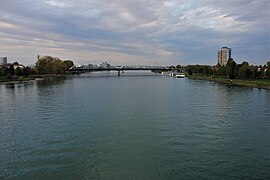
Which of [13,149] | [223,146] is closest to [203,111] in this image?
[223,146]

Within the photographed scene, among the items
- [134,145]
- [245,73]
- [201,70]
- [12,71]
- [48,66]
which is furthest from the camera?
[201,70]

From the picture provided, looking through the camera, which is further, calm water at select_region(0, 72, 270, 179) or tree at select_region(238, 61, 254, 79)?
tree at select_region(238, 61, 254, 79)

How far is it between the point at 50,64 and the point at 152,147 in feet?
207

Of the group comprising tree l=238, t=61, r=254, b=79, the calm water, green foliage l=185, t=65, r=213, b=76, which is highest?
green foliage l=185, t=65, r=213, b=76

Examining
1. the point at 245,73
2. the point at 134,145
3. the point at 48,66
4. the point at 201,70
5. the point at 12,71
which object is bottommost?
the point at 134,145

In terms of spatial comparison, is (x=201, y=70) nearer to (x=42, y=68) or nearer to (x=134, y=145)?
(x=42, y=68)

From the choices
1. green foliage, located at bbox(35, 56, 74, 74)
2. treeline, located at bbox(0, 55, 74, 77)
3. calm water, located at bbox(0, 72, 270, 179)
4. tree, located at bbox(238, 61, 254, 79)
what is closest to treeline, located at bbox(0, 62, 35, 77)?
treeline, located at bbox(0, 55, 74, 77)

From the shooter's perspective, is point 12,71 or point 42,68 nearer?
point 12,71

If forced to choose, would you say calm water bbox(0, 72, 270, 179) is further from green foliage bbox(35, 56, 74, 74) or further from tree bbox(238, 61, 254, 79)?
green foliage bbox(35, 56, 74, 74)

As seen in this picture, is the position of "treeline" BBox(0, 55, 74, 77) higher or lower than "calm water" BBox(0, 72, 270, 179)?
higher

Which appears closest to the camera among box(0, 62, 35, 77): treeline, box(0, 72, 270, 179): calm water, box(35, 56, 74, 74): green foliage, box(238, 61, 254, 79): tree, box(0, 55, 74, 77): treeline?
box(0, 72, 270, 179): calm water

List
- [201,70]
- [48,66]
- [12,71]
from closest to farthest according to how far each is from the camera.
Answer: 1. [12,71]
2. [48,66]
3. [201,70]

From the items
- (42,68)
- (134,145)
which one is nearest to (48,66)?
(42,68)

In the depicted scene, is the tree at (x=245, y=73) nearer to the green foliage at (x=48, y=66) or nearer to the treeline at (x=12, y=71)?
the treeline at (x=12, y=71)
